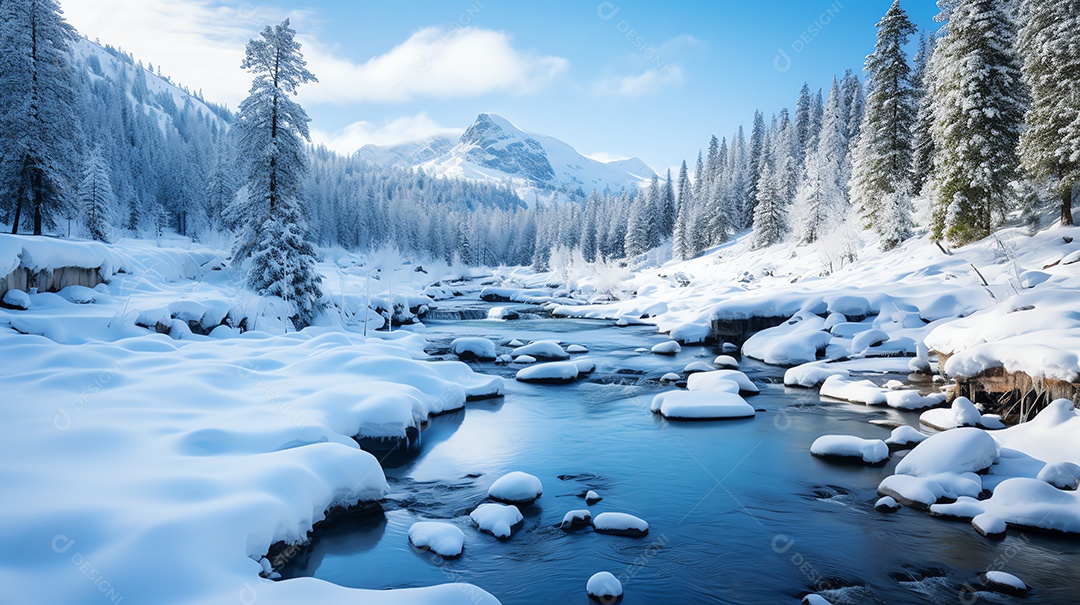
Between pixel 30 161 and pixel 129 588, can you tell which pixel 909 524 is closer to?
pixel 129 588

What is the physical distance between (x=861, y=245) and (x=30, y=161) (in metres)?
43.9

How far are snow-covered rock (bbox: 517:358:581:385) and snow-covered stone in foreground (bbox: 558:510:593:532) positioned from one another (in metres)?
9.94

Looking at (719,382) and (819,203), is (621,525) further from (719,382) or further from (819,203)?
(819,203)

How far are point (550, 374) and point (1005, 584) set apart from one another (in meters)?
13.0

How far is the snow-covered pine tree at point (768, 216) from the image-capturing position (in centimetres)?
5278

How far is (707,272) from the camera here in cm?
5131

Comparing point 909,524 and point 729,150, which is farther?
point 729,150

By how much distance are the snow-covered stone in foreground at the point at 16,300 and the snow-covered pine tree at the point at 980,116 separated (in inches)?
1314

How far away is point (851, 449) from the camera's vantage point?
35.1 ft

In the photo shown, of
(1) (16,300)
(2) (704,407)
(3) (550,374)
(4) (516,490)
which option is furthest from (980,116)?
(1) (16,300)

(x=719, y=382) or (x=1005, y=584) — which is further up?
(x=719, y=382)

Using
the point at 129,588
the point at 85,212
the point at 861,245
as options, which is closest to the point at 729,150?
the point at 861,245

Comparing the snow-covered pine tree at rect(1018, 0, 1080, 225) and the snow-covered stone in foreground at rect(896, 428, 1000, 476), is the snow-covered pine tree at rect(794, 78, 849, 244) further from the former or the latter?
the snow-covered stone in foreground at rect(896, 428, 1000, 476)

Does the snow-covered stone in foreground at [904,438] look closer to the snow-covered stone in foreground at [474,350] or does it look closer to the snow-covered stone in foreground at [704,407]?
the snow-covered stone in foreground at [704,407]
